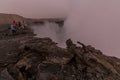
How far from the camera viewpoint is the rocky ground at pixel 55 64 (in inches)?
2083

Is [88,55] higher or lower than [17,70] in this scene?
higher

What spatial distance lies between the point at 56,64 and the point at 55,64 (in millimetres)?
197

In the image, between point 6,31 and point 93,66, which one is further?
point 6,31

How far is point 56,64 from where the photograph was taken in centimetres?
5419

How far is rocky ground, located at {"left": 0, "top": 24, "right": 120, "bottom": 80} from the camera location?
174 feet

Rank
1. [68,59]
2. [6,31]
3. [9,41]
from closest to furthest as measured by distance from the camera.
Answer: [68,59], [9,41], [6,31]

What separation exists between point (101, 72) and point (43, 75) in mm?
11255

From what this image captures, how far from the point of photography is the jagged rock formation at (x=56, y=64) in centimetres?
5303

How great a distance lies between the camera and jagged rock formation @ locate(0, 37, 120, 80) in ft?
174

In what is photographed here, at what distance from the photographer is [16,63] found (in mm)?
56156

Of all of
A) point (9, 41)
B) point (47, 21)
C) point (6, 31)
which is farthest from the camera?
point (47, 21)

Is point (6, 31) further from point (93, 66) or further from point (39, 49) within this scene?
point (93, 66)

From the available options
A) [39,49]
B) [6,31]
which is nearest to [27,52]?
[39,49]

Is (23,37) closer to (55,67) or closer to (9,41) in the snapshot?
(9,41)
